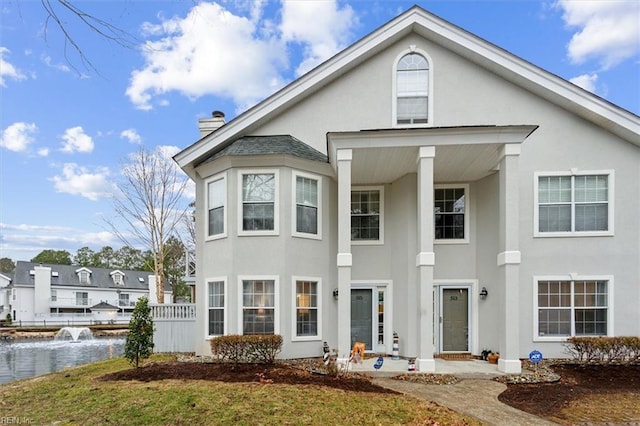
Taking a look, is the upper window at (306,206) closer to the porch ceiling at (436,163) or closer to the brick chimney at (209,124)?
the porch ceiling at (436,163)

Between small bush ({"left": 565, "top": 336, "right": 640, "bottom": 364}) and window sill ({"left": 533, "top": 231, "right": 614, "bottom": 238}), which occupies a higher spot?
window sill ({"left": 533, "top": 231, "right": 614, "bottom": 238})

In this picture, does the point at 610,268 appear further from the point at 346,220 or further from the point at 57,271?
the point at 57,271

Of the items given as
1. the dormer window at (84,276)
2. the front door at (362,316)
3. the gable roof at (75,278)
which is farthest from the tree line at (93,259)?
the front door at (362,316)

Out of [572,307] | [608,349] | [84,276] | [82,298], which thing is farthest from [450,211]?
[84,276]

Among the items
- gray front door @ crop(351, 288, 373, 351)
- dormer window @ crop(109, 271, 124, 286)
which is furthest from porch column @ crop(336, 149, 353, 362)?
dormer window @ crop(109, 271, 124, 286)

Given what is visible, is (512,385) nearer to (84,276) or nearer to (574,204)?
(574,204)

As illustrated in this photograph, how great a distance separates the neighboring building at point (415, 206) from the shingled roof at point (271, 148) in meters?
0.06

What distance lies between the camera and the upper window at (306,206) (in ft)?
33.4

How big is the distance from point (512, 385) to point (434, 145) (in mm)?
5133

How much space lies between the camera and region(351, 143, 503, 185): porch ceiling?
9.00 m

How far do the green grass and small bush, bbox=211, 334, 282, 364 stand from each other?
1.58 metres

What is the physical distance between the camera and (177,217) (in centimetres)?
2284

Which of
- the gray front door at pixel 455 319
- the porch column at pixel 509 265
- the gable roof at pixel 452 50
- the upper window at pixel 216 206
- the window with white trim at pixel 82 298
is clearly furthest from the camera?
the window with white trim at pixel 82 298

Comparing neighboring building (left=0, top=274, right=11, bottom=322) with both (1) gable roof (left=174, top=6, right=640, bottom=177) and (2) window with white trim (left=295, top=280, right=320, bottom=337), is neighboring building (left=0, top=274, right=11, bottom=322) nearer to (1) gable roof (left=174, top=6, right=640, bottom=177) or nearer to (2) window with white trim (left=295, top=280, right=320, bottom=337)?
(1) gable roof (left=174, top=6, right=640, bottom=177)
